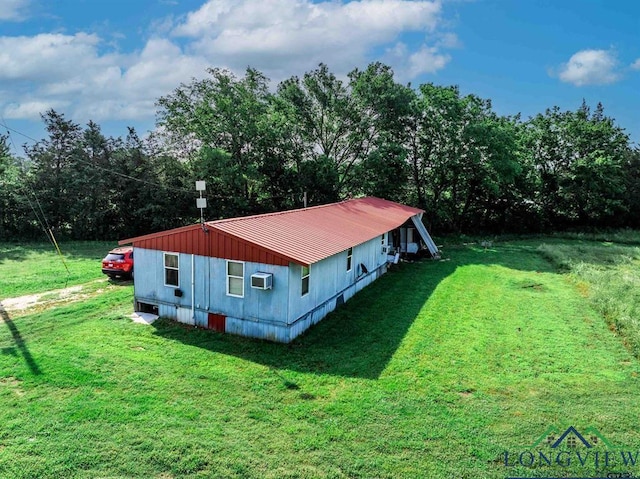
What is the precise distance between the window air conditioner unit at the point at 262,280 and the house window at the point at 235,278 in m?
0.66

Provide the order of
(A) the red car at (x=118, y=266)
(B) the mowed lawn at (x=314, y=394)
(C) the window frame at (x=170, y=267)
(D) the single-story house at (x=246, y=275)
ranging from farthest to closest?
(A) the red car at (x=118, y=266), (C) the window frame at (x=170, y=267), (D) the single-story house at (x=246, y=275), (B) the mowed lawn at (x=314, y=394)

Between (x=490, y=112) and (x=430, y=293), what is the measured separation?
19482 millimetres

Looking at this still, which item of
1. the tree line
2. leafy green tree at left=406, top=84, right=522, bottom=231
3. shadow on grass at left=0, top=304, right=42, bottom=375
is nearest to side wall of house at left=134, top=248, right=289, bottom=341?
shadow on grass at left=0, top=304, right=42, bottom=375

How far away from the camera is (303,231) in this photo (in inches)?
526

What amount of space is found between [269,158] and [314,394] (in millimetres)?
23529

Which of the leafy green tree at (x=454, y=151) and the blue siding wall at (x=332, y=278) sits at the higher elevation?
the leafy green tree at (x=454, y=151)

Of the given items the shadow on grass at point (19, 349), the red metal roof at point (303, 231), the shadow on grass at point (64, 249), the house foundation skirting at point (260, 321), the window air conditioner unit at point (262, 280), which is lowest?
the shadow on grass at point (64, 249)

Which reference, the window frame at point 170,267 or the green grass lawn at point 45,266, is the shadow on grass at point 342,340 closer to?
the window frame at point 170,267

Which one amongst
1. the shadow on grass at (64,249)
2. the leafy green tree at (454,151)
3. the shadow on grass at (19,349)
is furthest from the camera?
the leafy green tree at (454,151)

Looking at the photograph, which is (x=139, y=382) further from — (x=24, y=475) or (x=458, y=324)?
(x=458, y=324)

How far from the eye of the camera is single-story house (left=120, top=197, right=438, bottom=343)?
1052 cm

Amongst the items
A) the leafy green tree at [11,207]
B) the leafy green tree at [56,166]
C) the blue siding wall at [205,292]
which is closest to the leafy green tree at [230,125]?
the leafy green tree at [56,166]

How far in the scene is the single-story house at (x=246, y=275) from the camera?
414 inches

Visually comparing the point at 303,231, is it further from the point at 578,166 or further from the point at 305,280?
the point at 578,166
